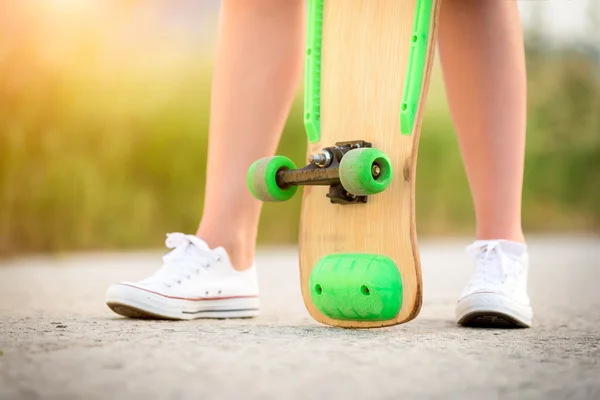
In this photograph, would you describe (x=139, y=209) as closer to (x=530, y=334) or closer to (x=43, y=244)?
(x=43, y=244)

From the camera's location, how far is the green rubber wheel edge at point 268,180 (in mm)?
1334

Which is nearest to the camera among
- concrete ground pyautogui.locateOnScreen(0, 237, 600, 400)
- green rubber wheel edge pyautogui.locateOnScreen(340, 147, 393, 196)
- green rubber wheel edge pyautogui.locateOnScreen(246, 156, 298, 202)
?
concrete ground pyautogui.locateOnScreen(0, 237, 600, 400)

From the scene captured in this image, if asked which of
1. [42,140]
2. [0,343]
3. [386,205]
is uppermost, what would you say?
[42,140]

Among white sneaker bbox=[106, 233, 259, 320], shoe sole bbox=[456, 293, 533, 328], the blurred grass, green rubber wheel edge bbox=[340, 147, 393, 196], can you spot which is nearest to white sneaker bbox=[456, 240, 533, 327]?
shoe sole bbox=[456, 293, 533, 328]

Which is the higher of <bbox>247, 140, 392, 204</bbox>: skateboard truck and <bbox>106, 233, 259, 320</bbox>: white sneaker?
<bbox>247, 140, 392, 204</bbox>: skateboard truck

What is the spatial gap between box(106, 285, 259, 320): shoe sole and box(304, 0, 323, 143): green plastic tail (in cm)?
35

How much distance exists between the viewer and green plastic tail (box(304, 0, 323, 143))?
142 centimetres

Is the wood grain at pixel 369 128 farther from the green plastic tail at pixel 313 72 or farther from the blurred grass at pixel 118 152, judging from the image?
the blurred grass at pixel 118 152

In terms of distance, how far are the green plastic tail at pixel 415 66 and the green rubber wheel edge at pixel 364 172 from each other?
87 millimetres

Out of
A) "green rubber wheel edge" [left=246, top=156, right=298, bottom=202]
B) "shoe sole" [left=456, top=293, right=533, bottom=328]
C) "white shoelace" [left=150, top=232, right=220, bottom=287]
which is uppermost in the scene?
"green rubber wheel edge" [left=246, top=156, right=298, bottom=202]

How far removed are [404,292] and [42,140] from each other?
3148 millimetres

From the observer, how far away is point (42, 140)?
13.2 feet

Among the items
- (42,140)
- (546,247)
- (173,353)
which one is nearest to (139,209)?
(42,140)

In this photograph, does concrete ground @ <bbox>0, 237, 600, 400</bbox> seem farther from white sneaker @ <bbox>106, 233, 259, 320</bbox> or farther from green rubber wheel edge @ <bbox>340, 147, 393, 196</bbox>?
green rubber wheel edge @ <bbox>340, 147, 393, 196</bbox>
